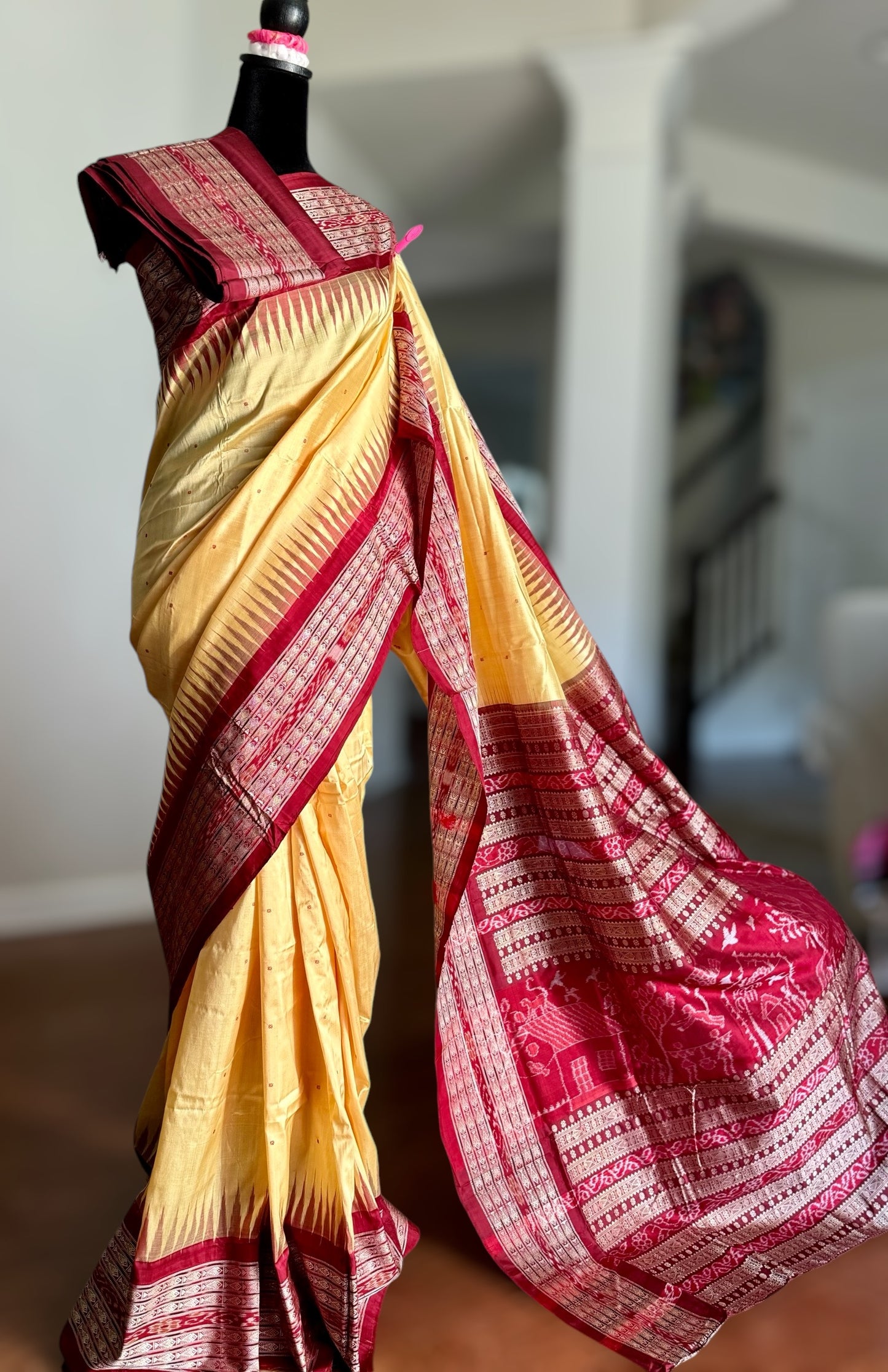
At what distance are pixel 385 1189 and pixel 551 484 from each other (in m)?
2.54

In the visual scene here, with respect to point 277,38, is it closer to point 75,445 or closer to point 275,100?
point 275,100

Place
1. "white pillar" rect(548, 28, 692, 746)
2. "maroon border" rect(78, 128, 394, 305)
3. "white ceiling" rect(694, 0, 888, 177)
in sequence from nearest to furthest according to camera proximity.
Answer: "maroon border" rect(78, 128, 394, 305) → "white pillar" rect(548, 28, 692, 746) → "white ceiling" rect(694, 0, 888, 177)

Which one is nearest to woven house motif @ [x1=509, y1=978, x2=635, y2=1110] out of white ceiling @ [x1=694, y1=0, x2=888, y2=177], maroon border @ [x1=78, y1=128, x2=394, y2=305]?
maroon border @ [x1=78, y1=128, x2=394, y2=305]

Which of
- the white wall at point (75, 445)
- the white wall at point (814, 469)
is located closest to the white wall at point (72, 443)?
the white wall at point (75, 445)

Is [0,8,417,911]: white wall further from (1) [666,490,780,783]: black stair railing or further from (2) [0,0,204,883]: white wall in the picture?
(1) [666,490,780,783]: black stair railing

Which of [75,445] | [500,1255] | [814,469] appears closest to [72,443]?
[75,445]

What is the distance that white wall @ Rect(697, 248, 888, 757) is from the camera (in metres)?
5.51

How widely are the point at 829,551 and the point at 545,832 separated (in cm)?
486

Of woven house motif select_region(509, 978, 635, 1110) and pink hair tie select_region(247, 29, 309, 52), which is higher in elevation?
pink hair tie select_region(247, 29, 309, 52)

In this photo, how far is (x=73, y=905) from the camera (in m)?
2.54

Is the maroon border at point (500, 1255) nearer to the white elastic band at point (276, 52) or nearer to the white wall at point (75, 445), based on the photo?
the white elastic band at point (276, 52)

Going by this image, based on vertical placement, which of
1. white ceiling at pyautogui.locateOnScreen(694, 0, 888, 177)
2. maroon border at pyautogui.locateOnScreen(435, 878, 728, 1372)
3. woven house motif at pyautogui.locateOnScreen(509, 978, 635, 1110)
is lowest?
maroon border at pyautogui.locateOnScreen(435, 878, 728, 1372)

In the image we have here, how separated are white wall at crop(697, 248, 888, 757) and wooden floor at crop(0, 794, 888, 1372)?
371 centimetres

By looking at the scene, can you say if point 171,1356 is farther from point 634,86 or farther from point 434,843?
point 634,86
